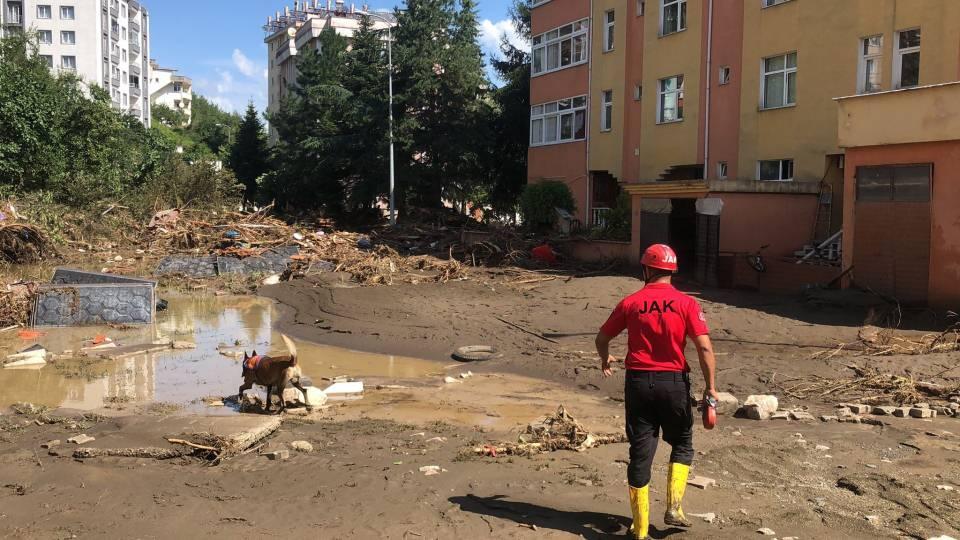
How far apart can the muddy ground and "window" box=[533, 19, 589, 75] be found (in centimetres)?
2116

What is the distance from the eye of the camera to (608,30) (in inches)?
1109

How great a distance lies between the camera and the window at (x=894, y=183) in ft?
45.0

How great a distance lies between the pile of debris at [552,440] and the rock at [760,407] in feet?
5.44

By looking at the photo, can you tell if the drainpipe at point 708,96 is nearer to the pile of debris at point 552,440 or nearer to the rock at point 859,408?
the rock at point 859,408

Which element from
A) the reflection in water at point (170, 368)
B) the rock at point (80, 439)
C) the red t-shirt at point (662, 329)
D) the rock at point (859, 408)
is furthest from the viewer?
the reflection in water at point (170, 368)

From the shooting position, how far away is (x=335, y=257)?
25188 mm

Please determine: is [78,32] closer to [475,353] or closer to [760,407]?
[475,353]

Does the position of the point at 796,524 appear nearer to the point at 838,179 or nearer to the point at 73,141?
the point at 838,179

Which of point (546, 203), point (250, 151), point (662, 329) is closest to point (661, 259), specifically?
point (662, 329)

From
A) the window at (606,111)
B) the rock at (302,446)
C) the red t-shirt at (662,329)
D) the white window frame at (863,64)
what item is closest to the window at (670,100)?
the window at (606,111)

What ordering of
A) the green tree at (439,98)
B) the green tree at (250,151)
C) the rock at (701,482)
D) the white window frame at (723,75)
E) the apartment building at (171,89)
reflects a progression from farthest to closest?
1. the apartment building at (171,89)
2. the green tree at (250,151)
3. the green tree at (439,98)
4. the white window frame at (723,75)
5. the rock at (701,482)

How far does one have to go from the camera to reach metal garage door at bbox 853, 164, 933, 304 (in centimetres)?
1366

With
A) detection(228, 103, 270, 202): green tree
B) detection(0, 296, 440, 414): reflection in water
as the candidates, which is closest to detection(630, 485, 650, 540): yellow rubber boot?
detection(0, 296, 440, 414): reflection in water

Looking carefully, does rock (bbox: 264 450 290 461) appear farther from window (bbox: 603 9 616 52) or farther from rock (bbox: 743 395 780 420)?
window (bbox: 603 9 616 52)
